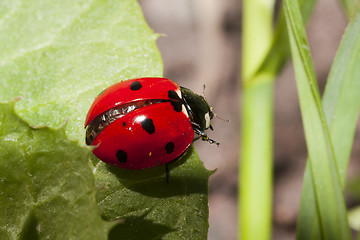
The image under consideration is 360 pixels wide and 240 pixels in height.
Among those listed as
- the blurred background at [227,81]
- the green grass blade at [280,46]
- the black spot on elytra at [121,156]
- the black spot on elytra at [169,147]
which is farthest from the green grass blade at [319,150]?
the blurred background at [227,81]

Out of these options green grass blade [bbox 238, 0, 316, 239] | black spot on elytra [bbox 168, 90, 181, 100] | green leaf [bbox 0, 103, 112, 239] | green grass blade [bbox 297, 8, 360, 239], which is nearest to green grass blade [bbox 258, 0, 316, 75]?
green grass blade [bbox 238, 0, 316, 239]

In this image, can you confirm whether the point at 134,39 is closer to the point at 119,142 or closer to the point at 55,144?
the point at 119,142

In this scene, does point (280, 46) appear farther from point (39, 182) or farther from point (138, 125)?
point (39, 182)

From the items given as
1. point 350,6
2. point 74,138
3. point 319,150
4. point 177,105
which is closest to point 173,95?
point 177,105

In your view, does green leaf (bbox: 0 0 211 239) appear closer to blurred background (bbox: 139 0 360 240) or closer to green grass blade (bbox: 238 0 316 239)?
green grass blade (bbox: 238 0 316 239)

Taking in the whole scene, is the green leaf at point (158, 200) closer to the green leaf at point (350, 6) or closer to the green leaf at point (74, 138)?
the green leaf at point (74, 138)

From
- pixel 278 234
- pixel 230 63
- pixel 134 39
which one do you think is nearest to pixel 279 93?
pixel 230 63
